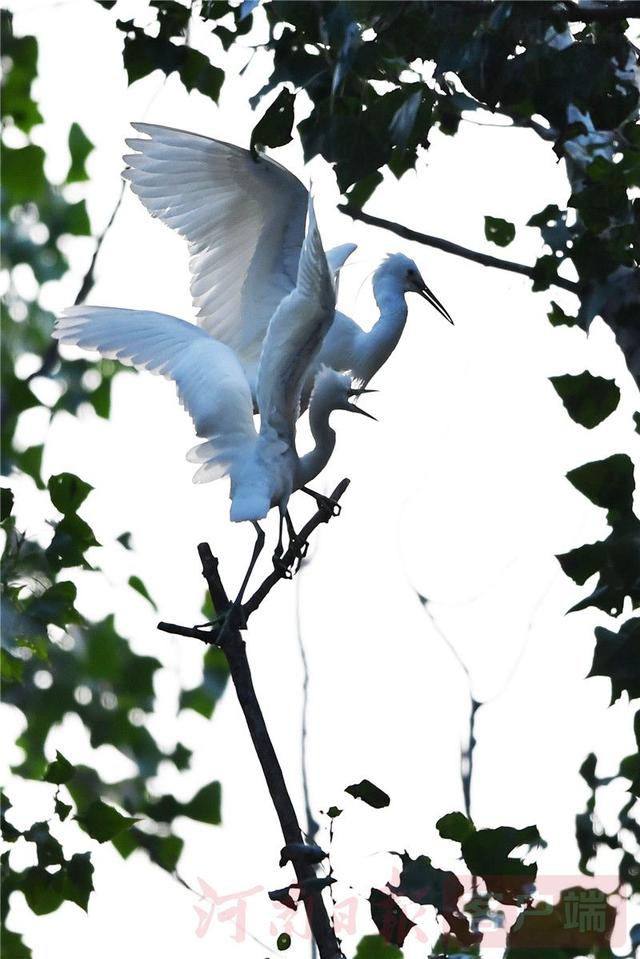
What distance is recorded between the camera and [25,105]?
6773 mm

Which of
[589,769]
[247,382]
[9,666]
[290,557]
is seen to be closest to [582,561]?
[589,769]

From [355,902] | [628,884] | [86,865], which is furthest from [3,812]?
[628,884]

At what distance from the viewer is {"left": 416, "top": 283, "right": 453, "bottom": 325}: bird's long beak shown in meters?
6.29

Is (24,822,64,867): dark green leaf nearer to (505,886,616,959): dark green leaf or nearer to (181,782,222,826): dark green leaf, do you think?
(505,886,616,959): dark green leaf

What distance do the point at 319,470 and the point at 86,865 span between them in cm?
196

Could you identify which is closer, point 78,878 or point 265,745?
point 265,745

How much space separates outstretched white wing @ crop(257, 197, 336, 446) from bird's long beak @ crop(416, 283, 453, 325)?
6.87 feet

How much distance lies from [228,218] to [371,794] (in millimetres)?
3386

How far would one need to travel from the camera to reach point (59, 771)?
2.90 meters

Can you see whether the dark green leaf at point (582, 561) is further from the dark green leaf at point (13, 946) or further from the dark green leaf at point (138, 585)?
the dark green leaf at point (138, 585)

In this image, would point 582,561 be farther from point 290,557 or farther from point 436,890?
point 290,557

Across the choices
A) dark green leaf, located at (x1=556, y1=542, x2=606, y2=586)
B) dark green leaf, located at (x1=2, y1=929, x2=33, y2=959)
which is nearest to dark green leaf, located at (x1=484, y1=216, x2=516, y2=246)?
dark green leaf, located at (x1=556, y1=542, x2=606, y2=586)

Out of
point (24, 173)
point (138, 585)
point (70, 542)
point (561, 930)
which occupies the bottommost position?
point (561, 930)

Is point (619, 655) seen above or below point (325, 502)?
below
